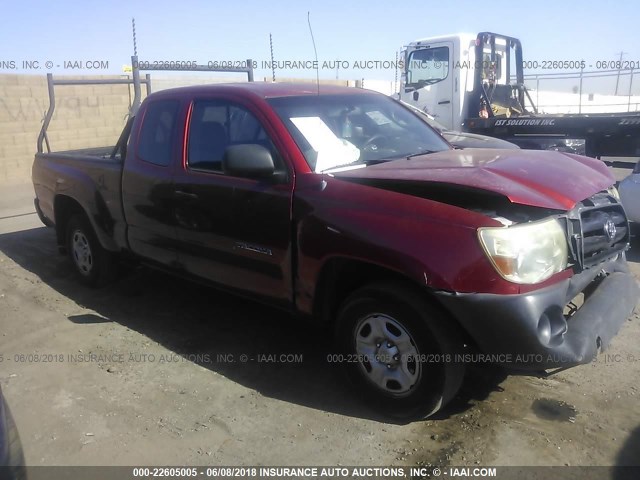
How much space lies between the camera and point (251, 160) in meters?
3.58

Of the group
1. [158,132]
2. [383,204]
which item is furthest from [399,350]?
[158,132]

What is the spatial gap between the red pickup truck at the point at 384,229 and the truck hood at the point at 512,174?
0.05ft

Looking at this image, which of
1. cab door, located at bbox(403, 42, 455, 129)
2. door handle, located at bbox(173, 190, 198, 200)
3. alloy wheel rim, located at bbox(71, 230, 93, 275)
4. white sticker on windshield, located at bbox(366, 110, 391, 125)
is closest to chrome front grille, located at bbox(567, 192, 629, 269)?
white sticker on windshield, located at bbox(366, 110, 391, 125)

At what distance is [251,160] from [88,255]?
9.39 ft

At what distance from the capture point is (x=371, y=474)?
116 inches

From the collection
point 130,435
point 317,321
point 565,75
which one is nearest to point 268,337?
point 317,321

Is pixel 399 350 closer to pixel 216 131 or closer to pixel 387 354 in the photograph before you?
pixel 387 354

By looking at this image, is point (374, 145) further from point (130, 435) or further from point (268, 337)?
point (130, 435)

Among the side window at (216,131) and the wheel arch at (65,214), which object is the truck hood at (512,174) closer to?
the side window at (216,131)

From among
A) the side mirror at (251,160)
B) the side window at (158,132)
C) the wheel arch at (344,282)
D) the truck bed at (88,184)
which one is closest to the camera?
the wheel arch at (344,282)

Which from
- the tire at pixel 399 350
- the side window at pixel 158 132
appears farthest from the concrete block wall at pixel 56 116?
the tire at pixel 399 350

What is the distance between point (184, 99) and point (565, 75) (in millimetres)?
16357

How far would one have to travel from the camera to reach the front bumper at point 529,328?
2.85 m

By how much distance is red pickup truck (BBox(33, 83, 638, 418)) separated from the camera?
2918 millimetres
